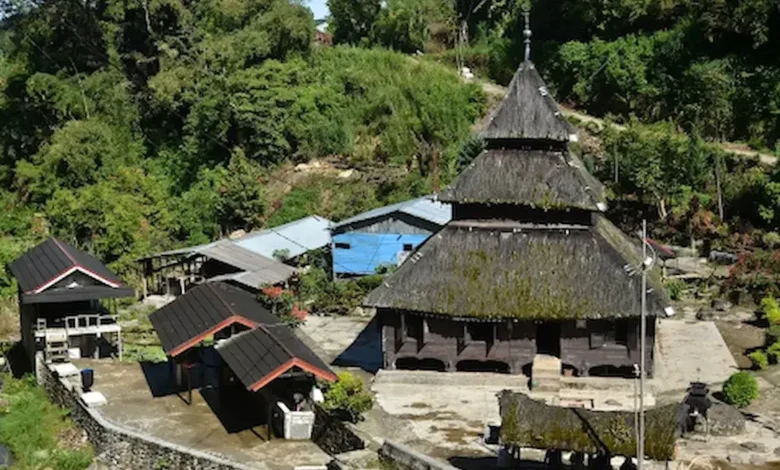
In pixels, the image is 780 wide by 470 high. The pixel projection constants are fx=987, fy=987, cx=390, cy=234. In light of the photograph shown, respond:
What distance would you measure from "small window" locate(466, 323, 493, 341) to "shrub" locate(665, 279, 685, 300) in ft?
34.4

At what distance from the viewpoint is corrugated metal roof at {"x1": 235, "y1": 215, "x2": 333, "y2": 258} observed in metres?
38.0

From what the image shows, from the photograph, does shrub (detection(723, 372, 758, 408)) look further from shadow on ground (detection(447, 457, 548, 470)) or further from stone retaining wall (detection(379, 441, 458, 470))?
stone retaining wall (detection(379, 441, 458, 470))

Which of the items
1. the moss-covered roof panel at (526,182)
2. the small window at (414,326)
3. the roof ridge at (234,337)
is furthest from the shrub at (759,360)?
the roof ridge at (234,337)

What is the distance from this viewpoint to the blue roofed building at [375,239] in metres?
37.2

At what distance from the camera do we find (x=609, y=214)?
136 feet

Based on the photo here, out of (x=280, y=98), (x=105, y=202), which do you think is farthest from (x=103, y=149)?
(x=280, y=98)

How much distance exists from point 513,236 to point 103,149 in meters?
29.7

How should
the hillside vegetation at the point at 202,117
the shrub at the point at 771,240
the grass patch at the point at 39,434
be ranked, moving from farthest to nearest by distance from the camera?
the hillside vegetation at the point at 202,117 < the shrub at the point at 771,240 < the grass patch at the point at 39,434

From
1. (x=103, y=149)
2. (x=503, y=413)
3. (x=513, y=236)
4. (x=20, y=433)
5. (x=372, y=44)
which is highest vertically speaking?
(x=372, y=44)

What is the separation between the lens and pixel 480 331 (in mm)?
25266

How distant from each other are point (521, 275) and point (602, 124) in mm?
23311

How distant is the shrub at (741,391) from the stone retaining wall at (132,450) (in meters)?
11.2

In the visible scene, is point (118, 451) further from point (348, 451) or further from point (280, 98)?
point (280, 98)

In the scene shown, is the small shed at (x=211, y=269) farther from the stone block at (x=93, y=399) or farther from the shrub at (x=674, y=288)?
the shrub at (x=674, y=288)
